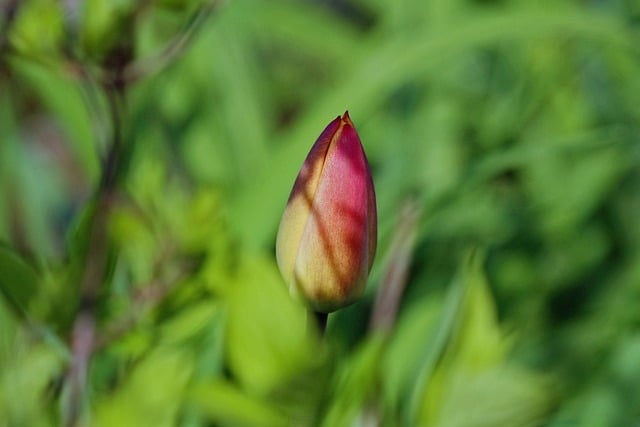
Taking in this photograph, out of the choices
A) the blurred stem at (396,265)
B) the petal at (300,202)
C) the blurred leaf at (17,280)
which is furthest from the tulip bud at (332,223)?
the blurred stem at (396,265)

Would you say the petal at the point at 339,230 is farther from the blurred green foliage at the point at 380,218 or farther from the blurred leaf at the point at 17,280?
the blurred leaf at the point at 17,280

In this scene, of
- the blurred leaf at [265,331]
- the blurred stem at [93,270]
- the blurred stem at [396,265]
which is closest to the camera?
the blurred leaf at [265,331]

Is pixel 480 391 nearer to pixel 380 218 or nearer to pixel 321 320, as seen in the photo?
pixel 321 320

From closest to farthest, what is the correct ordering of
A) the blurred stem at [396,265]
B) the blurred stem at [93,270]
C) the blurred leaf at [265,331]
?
1. the blurred leaf at [265,331]
2. the blurred stem at [93,270]
3. the blurred stem at [396,265]

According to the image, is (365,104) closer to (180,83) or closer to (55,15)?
(180,83)

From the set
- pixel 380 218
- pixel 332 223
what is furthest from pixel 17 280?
pixel 380 218

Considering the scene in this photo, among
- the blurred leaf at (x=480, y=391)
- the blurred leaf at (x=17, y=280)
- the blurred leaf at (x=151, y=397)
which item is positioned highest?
the blurred leaf at (x=17, y=280)

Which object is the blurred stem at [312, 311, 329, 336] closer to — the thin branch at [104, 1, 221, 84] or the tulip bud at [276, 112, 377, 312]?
the tulip bud at [276, 112, 377, 312]
